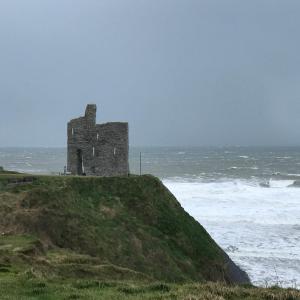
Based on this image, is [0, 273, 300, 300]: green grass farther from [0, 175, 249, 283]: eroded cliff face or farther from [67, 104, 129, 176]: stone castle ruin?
[67, 104, 129, 176]: stone castle ruin

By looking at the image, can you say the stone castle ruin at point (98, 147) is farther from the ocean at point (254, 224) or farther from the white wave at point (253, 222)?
the white wave at point (253, 222)

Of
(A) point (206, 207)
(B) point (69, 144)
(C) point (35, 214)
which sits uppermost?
(B) point (69, 144)

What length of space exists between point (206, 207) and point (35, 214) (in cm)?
2951

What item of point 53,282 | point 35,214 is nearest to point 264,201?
point 35,214

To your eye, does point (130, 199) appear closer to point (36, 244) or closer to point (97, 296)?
point (36, 244)

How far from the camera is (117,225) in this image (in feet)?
67.3

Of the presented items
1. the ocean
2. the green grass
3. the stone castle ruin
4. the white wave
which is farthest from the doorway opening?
the green grass

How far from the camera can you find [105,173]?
27938 mm

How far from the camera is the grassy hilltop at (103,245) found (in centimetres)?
1113

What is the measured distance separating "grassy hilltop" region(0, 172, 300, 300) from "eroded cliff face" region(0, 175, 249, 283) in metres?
0.04

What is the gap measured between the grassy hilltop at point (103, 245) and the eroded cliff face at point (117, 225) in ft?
0.14

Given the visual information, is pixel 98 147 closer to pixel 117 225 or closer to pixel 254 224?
pixel 117 225

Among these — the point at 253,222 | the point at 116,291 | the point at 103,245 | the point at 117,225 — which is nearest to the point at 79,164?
the point at 117,225

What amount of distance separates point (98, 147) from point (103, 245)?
1018 cm
